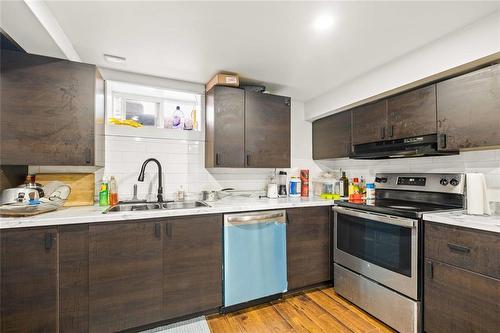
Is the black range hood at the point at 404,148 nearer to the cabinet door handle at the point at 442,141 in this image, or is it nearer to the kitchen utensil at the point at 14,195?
the cabinet door handle at the point at 442,141

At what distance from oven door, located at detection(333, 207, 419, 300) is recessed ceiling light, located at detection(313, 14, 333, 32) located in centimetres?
146

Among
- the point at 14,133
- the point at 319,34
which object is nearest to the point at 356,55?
the point at 319,34

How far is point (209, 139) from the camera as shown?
2439 mm

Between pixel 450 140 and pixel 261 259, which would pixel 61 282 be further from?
pixel 450 140

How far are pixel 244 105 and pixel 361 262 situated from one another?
5.99ft

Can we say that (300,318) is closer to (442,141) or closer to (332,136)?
(442,141)

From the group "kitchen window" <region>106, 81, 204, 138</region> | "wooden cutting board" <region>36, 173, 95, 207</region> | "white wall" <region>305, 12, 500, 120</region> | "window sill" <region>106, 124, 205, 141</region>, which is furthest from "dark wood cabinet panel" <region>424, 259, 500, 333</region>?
"wooden cutting board" <region>36, 173, 95, 207</region>

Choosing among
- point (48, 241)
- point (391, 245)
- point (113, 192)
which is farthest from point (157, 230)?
point (391, 245)

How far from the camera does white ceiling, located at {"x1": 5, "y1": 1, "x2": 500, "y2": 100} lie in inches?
54.2

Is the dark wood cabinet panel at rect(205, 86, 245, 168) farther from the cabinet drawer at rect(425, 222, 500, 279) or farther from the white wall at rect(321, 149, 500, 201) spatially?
the cabinet drawer at rect(425, 222, 500, 279)

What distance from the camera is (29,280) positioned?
1447 millimetres

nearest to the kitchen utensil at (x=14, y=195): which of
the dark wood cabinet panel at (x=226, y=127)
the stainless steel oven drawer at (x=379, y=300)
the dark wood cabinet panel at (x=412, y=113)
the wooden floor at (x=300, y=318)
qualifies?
the dark wood cabinet panel at (x=226, y=127)

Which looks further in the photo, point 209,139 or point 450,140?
point 209,139

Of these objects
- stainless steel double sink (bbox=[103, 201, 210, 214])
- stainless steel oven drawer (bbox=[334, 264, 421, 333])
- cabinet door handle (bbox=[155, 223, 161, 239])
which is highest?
stainless steel double sink (bbox=[103, 201, 210, 214])
